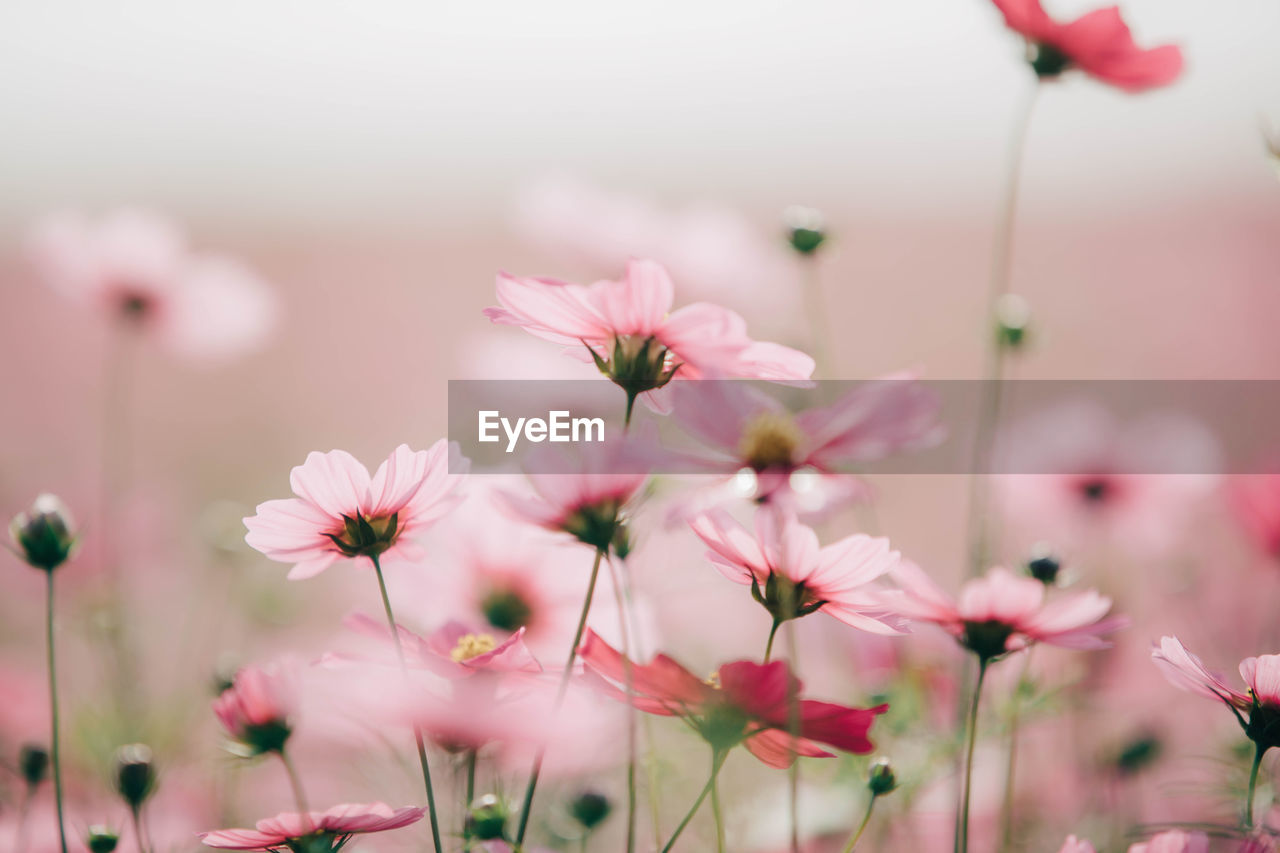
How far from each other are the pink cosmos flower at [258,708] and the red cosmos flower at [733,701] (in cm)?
11

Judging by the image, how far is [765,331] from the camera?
0.57 meters

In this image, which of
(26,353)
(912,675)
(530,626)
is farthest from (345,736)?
(26,353)

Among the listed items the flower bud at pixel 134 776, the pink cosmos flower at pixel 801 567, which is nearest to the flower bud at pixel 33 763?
the flower bud at pixel 134 776

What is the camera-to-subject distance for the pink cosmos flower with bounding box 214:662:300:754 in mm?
281

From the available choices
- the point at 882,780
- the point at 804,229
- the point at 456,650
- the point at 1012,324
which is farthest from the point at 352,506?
the point at 1012,324

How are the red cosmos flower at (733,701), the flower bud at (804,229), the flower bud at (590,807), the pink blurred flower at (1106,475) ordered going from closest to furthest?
the red cosmos flower at (733,701) < the flower bud at (590,807) < the flower bud at (804,229) < the pink blurred flower at (1106,475)

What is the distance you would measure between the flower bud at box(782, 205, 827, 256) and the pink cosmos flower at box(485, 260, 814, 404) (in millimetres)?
217

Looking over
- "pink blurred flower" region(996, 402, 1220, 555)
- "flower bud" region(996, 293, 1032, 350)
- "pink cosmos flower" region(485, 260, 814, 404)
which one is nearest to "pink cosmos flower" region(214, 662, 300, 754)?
"pink cosmos flower" region(485, 260, 814, 404)

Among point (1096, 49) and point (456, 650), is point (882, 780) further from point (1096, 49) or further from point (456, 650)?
point (1096, 49)

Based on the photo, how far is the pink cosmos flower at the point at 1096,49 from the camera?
0.38m

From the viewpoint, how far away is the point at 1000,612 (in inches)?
11.4

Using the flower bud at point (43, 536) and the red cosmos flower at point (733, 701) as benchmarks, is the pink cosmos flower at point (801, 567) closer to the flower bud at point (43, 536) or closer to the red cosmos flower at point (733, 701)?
the red cosmos flower at point (733, 701)

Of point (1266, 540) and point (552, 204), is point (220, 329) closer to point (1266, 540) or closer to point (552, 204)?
point (552, 204)

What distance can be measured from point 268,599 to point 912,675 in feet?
1.55
